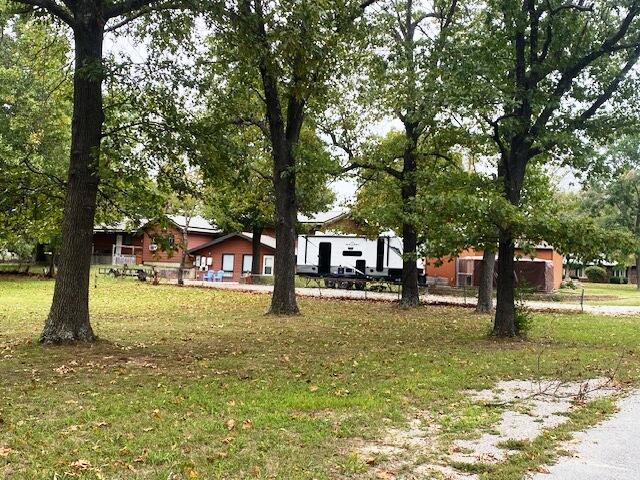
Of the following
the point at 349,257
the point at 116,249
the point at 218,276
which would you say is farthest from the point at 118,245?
the point at 349,257

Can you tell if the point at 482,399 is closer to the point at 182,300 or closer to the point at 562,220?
the point at 562,220

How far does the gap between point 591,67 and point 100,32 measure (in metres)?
10.5

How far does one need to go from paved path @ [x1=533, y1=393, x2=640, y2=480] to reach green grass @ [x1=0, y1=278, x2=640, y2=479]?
0.86 feet

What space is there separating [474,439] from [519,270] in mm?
30323

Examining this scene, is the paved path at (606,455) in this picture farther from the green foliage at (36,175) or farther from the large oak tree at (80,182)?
the green foliage at (36,175)

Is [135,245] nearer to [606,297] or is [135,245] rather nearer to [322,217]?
[322,217]

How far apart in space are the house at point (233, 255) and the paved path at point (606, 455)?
3916cm

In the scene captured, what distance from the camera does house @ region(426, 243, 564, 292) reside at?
1331 inches

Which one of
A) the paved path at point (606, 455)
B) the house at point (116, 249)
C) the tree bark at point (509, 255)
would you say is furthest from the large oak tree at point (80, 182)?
the house at point (116, 249)

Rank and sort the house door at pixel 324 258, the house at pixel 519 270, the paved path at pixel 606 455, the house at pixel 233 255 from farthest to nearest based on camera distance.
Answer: the house at pixel 233 255 → the house door at pixel 324 258 → the house at pixel 519 270 → the paved path at pixel 606 455

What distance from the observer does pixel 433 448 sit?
5.24m

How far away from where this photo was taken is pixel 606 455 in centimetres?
511

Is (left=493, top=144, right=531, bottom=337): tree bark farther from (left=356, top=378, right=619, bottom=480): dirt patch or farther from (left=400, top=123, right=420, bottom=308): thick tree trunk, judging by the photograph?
(left=356, top=378, right=619, bottom=480): dirt patch

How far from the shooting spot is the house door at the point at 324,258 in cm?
3700
